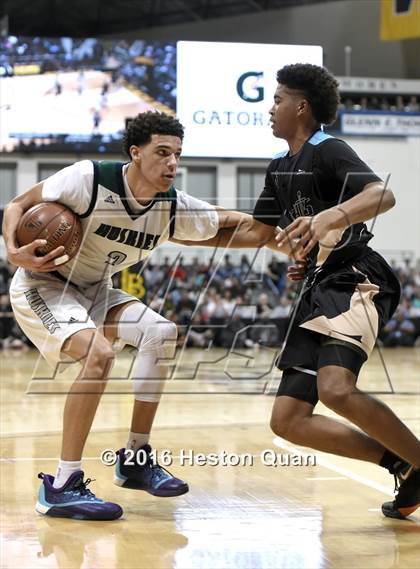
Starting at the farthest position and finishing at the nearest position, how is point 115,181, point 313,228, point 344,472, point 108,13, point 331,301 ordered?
point 108,13 → point 344,472 → point 115,181 → point 331,301 → point 313,228

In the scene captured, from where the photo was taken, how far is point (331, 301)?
12.9 feet

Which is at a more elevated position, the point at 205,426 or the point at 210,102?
the point at 210,102

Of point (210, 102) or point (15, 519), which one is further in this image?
point (210, 102)

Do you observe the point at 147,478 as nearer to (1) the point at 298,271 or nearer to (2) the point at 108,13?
(1) the point at 298,271

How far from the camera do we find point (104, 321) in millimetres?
4621

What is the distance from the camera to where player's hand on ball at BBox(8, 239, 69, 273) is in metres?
4.17

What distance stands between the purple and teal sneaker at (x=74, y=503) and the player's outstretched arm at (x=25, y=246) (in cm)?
103

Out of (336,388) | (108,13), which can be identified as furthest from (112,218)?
(108,13)

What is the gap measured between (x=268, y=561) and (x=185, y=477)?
167cm

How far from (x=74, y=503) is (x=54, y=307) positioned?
3.15 ft

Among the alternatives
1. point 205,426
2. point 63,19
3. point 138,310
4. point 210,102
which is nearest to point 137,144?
point 138,310

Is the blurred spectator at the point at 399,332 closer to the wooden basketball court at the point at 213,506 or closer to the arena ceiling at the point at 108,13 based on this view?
the wooden basketball court at the point at 213,506

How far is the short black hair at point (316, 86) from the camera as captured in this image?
418 cm

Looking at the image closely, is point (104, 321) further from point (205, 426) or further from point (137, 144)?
point (205, 426)
